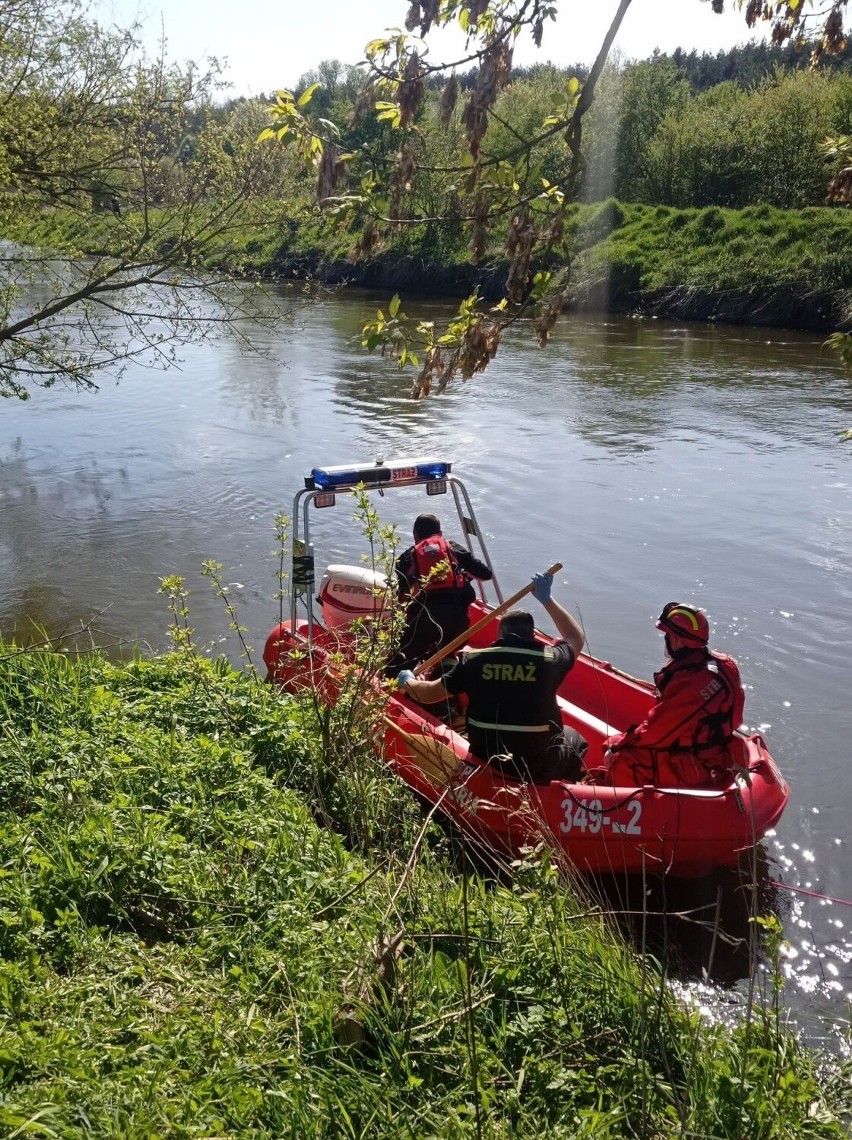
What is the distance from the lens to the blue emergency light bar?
6.57 metres

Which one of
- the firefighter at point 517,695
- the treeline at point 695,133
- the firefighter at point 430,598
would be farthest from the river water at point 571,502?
the treeline at point 695,133

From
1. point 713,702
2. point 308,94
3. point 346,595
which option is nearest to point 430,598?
point 346,595

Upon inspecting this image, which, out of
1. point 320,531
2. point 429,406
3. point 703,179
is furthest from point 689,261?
point 320,531

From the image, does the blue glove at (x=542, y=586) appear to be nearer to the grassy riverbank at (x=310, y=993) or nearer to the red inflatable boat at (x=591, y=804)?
the red inflatable boat at (x=591, y=804)

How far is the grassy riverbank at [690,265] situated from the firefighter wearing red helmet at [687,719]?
67.3ft

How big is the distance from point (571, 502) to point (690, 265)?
2018cm

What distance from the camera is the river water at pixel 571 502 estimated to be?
827 cm

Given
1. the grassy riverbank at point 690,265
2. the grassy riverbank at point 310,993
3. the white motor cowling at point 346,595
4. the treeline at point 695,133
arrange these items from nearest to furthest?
the grassy riverbank at point 310,993 → the white motor cowling at point 346,595 → the grassy riverbank at point 690,265 → the treeline at point 695,133

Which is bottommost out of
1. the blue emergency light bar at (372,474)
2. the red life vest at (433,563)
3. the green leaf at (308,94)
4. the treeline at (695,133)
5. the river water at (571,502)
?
the river water at (571,502)

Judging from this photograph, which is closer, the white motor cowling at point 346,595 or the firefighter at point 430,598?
the firefighter at point 430,598

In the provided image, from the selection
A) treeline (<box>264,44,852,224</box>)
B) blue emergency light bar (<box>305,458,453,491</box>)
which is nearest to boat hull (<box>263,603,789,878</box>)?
blue emergency light bar (<box>305,458,453,491</box>)

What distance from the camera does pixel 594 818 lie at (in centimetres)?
554

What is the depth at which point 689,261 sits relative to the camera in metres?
31.8

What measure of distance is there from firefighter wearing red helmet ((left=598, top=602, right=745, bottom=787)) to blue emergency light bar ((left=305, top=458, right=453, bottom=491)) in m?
2.06
